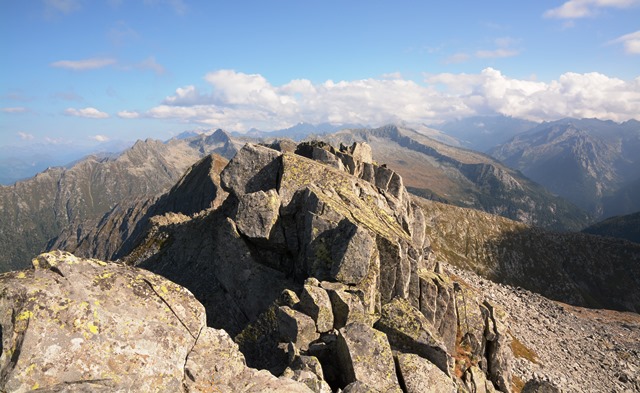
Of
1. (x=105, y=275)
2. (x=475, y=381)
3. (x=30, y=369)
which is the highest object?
(x=105, y=275)

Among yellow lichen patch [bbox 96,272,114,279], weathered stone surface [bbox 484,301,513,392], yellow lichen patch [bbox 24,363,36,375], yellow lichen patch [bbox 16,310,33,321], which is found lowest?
weathered stone surface [bbox 484,301,513,392]

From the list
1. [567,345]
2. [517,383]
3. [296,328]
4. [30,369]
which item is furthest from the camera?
[567,345]

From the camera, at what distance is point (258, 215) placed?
2956 cm

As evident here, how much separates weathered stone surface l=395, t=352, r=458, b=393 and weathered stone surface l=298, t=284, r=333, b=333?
4522 mm

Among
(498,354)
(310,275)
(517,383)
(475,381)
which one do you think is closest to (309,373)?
(310,275)

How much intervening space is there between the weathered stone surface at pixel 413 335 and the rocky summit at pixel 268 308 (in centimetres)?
8

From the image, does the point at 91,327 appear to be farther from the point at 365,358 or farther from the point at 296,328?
the point at 365,358

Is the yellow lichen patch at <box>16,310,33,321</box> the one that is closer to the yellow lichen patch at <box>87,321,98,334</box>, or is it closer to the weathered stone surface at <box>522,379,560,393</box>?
the yellow lichen patch at <box>87,321,98,334</box>

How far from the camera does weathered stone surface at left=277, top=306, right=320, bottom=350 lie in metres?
20.6

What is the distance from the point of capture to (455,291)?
107ft

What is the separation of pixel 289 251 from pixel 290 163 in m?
8.76

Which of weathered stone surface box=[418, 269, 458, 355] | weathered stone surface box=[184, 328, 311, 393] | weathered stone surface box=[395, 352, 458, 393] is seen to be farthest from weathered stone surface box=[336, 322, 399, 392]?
weathered stone surface box=[418, 269, 458, 355]

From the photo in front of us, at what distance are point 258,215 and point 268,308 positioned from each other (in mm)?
8418

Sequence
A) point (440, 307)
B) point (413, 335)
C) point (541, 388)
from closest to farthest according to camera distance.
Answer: point (413, 335), point (541, 388), point (440, 307)
